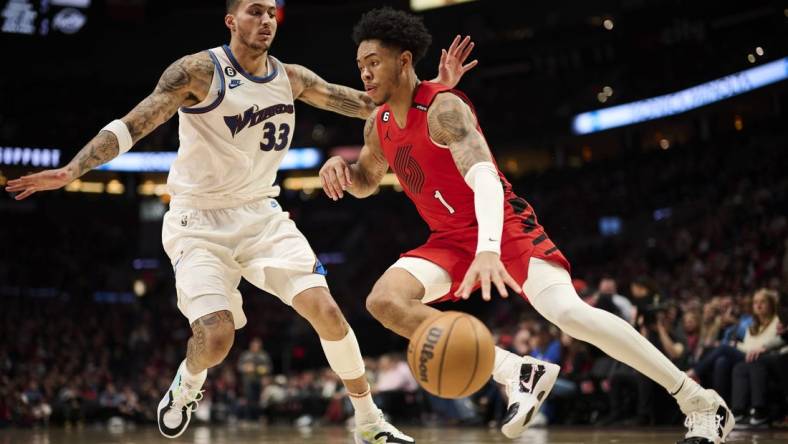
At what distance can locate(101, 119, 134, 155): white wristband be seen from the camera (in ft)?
17.2

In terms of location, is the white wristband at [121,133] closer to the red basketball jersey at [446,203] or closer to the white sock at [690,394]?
the red basketball jersey at [446,203]

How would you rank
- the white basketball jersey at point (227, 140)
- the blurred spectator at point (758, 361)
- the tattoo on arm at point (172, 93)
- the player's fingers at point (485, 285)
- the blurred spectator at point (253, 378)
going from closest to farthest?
the player's fingers at point (485, 285) < the tattoo on arm at point (172, 93) < the white basketball jersey at point (227, 140) < the blurred spectator at point (758, 361) < the blurred spectator at point (253, 378)

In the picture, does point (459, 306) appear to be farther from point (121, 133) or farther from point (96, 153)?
point (96, 153)

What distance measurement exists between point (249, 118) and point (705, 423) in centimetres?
327

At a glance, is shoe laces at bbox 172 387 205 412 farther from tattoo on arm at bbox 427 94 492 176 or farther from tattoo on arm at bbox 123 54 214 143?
tattoo on arm at bbox 427 94 492 176

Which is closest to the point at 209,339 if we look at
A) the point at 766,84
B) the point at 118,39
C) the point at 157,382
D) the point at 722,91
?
the point at 157,382

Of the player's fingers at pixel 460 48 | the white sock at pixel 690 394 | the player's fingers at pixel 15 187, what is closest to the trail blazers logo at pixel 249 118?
the player's fingers at pixel 460 48

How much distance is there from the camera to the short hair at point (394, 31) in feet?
17.2

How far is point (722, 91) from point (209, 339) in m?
22.6

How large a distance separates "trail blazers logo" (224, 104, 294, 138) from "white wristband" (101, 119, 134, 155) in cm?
62

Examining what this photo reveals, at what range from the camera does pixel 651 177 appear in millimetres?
25578

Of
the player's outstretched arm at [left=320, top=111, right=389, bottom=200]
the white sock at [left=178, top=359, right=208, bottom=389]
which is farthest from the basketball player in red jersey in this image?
the white sock at [left=178, top=359, right=208, bottom=389]

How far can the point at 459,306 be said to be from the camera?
997 inches

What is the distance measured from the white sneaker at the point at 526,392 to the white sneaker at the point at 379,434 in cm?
70
